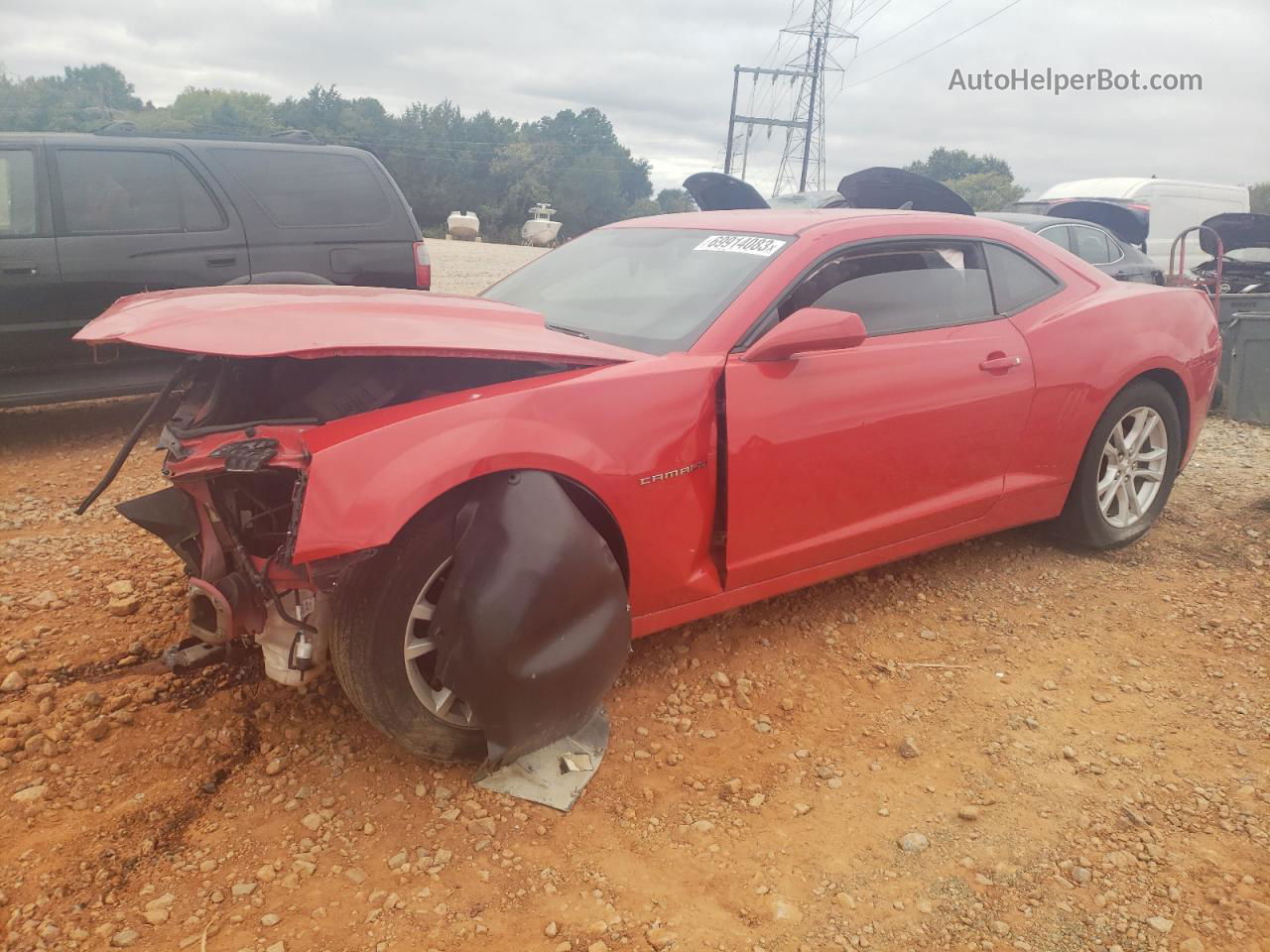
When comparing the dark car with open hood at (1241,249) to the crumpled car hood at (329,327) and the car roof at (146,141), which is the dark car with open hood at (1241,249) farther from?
the crumpled car hood at (329,327)

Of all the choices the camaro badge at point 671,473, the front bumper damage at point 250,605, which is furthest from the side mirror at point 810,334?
the front bumper damage at point 250,605

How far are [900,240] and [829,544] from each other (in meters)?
1.23

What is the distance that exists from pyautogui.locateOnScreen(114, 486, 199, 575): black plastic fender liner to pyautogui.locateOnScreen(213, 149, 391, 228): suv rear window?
3.92 metres

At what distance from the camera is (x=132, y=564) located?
382 centimetres

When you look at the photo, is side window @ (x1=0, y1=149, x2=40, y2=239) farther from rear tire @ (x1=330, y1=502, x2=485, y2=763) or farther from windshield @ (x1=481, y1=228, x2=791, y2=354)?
rear tire @ (x1=330, y1=502, x2=485, y2=763)

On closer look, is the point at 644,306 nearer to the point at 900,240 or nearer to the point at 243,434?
the point at 900,240

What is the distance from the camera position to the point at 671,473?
9.07 ft

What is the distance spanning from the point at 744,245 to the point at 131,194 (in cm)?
430

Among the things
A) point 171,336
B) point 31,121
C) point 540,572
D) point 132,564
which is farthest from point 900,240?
point 31,121

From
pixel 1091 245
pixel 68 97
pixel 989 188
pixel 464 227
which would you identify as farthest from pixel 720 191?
pixel 68 97

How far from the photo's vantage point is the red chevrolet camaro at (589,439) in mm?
2311

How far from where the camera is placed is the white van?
15.6m

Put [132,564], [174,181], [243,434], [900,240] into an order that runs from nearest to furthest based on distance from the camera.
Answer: [243,434]
[900,240]
[132,564]
[174,181]

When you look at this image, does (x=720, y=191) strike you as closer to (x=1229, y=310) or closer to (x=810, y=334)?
(x=810, y=334)
